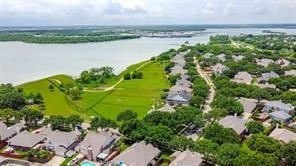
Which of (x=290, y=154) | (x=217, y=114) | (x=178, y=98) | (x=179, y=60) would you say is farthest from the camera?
(x=179, y=60)

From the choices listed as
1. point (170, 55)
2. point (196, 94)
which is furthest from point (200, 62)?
point (196, 94)

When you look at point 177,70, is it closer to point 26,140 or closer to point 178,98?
point 178,98

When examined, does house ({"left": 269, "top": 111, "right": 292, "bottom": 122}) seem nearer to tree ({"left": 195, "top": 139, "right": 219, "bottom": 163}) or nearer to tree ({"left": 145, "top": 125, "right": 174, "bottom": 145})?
tree ({"left": 195, "top": 139, "right": 219, "bottom": 163})

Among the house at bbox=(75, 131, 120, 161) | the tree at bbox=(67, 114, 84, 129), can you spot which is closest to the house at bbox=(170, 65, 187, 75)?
the tree at bbox=(67, 114, 84, 129)

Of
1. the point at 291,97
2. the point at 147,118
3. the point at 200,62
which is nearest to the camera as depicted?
the point at 147,118

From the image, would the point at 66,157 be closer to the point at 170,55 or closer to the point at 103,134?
the point at 103,134

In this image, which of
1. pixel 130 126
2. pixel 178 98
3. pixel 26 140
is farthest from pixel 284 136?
pixel 26 140
